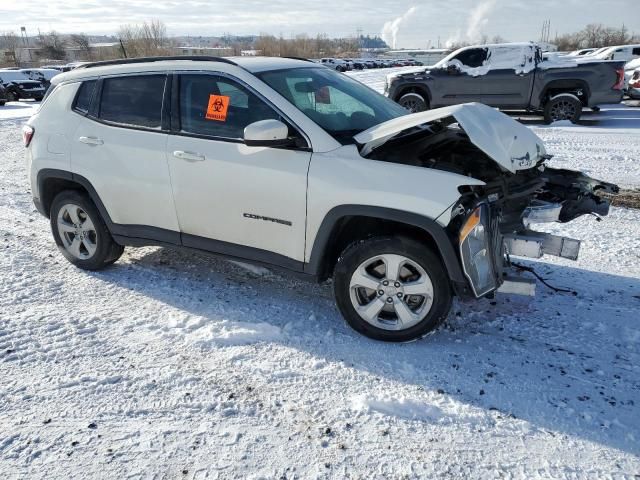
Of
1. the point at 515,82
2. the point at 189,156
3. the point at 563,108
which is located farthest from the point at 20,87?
the point at 189,156

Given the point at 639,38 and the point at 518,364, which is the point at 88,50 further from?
the point at 518,364

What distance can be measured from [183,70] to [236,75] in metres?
0.49

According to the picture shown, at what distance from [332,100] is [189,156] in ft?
3.82

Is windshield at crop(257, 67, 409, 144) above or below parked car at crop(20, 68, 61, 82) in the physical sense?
above

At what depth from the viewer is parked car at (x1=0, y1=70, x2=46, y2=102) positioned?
23859 millimetres

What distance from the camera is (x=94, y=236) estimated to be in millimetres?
4715

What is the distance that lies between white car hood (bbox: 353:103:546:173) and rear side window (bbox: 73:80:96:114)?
239cm

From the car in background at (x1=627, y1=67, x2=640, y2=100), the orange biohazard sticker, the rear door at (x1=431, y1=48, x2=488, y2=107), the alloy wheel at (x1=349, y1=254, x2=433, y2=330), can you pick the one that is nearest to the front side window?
the orange biohazard sticker

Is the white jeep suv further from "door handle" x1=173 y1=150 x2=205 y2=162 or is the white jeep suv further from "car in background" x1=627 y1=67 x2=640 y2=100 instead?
"car in background" x1=627 y1=67 x2=640 y2=100

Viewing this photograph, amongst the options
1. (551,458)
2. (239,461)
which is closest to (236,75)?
(239,461)

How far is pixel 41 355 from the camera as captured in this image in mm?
3418

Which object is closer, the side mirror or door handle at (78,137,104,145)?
the side mirror

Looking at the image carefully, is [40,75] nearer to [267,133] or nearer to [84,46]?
[267,133]

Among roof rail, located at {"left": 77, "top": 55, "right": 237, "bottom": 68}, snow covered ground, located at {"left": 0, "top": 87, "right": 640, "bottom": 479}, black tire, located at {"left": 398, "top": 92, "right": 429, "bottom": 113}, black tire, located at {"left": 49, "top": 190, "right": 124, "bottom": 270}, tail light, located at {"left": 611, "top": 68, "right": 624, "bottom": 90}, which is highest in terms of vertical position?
roof rail, located at {"left": 77, "top": 55, "right": 237, "bottom": 68}
